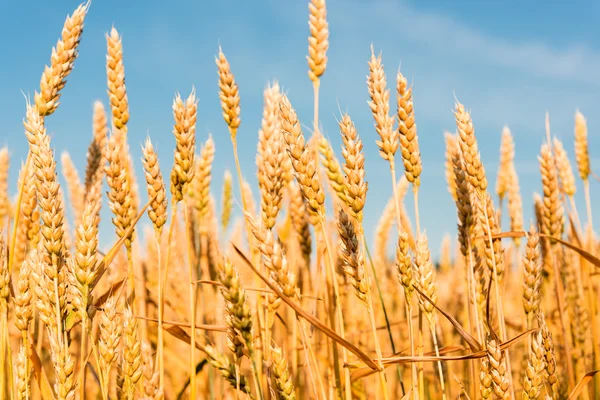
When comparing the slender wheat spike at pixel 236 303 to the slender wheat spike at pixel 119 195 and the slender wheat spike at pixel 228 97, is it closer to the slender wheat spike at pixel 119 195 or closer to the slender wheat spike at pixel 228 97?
the slender wheat spike at pixel 119 195

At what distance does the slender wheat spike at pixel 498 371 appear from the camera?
1483 millimetres

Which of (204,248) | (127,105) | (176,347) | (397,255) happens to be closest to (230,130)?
(127,105)

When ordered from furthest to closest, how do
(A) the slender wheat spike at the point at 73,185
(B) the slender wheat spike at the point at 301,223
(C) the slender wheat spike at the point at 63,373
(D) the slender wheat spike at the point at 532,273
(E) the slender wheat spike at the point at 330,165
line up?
(A) the slender wheat spike at the point at 73,185, (B) the slender wheat spike at the point at 301,223, (D) the slender wheat spike at the point at 532,273, (E) the slender wheat spike at the point at 330,165, (C) the slender wheat spike at the point at 63,373

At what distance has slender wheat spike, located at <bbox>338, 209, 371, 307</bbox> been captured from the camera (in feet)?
4.88

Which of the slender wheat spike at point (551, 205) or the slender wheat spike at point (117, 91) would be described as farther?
the slender wheat spike at point (551, 205)

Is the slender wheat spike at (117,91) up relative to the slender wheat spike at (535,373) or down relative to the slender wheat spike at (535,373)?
up

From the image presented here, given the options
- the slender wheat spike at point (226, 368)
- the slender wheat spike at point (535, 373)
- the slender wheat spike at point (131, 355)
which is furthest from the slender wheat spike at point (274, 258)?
the slender wheat spike at point (535, 373)

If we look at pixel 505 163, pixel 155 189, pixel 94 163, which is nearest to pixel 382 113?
pixel 155 189

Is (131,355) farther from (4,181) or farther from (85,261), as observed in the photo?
(4,181)

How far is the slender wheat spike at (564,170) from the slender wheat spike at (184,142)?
230cm

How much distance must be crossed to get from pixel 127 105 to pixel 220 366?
3.39 feet

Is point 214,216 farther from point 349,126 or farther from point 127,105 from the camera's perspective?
point 349,126

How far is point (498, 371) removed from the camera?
1494 millimetres

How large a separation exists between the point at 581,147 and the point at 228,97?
2346 millimetres
